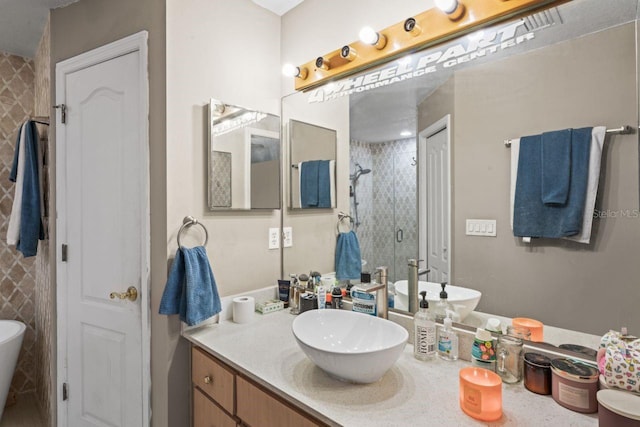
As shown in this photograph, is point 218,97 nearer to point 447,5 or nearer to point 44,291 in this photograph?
point 447,5

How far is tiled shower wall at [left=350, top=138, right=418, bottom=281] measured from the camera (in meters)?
1.45

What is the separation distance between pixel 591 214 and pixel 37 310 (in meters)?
3.56

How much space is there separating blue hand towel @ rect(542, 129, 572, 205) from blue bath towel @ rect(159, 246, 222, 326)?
1.36m

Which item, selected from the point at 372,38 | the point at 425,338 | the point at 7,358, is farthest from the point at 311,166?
the point at 7,358

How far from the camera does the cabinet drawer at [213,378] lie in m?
1.27

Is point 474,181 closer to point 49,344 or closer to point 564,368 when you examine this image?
point 564,368

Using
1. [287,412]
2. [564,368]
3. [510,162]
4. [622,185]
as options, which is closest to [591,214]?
[622,185]

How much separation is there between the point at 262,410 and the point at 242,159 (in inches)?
46.8

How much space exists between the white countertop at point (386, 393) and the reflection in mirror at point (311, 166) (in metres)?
0.80

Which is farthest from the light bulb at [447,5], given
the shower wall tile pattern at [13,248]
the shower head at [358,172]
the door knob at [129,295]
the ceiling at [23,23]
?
the shower wall tile pattern at [13,248]

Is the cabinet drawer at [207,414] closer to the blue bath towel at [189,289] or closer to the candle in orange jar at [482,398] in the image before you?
the blue bath towel at [189,289]

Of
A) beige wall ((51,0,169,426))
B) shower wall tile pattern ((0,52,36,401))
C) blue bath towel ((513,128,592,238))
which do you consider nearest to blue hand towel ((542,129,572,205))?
blue bath towel ((513,128,592,238))

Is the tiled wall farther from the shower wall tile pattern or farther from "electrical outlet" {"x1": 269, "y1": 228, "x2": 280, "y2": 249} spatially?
"electrical outlet" {"x1": 269, "y1": 228, "x2": 280, "y2": 249}

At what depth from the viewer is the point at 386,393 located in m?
1.01
